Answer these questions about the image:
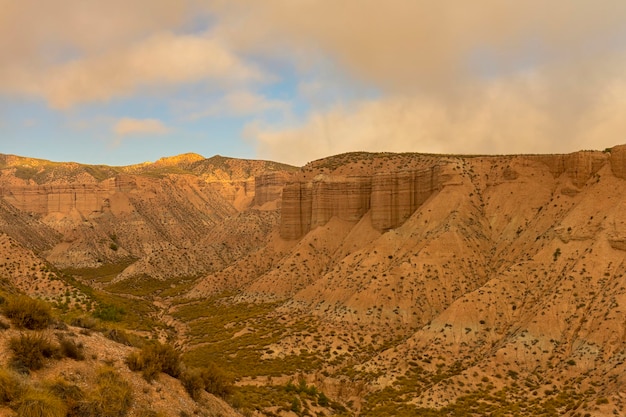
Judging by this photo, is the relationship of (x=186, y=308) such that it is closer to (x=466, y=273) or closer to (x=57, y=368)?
(x=466, y=273)

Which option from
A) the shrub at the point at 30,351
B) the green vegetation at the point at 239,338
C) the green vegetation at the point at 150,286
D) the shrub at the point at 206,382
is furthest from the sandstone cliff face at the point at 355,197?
the shrub at the point at 30,351

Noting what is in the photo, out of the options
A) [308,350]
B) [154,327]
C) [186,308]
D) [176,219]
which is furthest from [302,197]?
[176,219]

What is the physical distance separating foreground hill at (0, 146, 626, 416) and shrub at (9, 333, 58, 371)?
9879mm

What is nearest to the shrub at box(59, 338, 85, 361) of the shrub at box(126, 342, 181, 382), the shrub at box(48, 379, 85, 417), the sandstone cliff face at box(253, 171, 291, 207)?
the shrub at box(126, 342, 181, 382)

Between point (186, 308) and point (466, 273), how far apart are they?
45.5 m

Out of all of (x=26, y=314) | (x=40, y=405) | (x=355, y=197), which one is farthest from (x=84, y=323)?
(x=355, y=197)

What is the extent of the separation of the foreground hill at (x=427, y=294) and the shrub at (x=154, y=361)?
5.04 meters

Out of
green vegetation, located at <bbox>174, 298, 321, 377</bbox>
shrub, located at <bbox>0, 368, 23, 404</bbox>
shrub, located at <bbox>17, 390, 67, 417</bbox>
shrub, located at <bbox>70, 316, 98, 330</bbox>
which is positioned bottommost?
green vegetation, located at <bbox>174, 298, 321, 377</bbox>

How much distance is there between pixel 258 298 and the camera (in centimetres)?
6675

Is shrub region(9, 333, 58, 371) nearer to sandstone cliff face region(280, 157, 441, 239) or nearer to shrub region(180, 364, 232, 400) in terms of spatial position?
shrub region(180, 364, 232, 400)

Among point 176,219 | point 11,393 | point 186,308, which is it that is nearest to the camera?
point 11,393

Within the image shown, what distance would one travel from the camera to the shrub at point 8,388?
11.2 m

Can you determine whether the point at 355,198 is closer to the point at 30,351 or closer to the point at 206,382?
the point at 206,382

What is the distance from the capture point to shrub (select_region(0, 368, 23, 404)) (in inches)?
441
